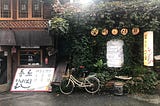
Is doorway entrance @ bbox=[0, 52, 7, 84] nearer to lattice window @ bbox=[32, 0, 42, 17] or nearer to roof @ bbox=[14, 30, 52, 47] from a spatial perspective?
roof @ bbox=[14, 30, 52, 47]

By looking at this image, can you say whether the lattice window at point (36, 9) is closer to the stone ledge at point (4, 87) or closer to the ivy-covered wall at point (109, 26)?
the ivy-covered wall at point (109, 26)

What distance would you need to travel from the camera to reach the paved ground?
32.7 feet

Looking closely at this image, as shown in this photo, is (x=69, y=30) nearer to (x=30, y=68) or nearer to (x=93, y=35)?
(x=93, y=35)

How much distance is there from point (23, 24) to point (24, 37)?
81 cm

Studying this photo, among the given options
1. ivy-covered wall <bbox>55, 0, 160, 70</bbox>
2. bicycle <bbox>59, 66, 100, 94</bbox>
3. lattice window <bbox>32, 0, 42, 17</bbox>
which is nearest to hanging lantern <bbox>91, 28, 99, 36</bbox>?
ivy-covered wall <bbox>55, 0, 160, 70</bbox>

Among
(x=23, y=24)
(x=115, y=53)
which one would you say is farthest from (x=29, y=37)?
(x=115, y=53)

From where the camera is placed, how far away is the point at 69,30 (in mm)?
13031

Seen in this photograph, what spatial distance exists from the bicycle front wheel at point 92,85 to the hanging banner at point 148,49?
270 centimetres

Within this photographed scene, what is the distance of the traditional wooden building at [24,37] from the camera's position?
13.0m

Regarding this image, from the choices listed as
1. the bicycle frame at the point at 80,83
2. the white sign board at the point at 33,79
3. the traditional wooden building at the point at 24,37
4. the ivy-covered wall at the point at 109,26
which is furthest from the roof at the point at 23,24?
the bicycle frame at the point at 80,83

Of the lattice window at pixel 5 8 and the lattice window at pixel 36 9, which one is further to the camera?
the lattice window at pixel 36 9

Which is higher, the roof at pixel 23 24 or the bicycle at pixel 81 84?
the roof at pixel 23 24

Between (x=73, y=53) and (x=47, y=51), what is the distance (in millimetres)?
1676

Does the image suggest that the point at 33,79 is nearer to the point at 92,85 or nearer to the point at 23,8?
the point at 92,85
